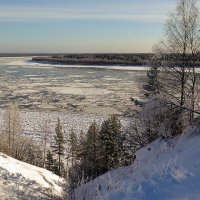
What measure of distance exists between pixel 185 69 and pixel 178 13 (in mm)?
2059

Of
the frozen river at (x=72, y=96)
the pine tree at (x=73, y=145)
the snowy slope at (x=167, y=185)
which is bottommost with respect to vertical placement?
the pine tree at (x=73, y=145)

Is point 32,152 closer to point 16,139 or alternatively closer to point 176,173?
point 16,139

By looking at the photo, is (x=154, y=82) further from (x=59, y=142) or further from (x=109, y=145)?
(x=59, y=142)

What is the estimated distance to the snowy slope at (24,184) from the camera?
946 centimetres

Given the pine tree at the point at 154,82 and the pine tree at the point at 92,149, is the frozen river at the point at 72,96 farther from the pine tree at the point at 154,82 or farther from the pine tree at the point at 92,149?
the pine tree at the point at 154,82

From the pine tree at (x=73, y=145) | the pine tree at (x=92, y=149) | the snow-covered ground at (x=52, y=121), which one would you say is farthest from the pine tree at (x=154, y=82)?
the snow-covered ground at (x=52, y=121)

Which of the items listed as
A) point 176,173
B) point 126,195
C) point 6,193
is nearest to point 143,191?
point 126,195

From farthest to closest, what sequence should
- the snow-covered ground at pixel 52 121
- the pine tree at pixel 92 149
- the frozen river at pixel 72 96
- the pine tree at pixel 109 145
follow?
the frozen river at pixel 72 96
the snow-covered ground at pixel 52 121
the pine tree at pixel 92 149
the pine tree at pixel 109 145

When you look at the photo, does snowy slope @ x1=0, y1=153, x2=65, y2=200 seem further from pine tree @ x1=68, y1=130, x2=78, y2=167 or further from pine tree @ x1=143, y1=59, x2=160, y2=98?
pine tree @ x1=68, y1=130, x2=78, y2=167

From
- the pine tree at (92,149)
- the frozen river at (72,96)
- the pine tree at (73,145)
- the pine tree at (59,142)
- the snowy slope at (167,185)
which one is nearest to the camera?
the snowy slope at (167,185)

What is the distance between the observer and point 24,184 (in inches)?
410

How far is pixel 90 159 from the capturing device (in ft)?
97.3

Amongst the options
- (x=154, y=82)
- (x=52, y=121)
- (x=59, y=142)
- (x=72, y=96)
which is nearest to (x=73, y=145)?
(x=59, y=142)

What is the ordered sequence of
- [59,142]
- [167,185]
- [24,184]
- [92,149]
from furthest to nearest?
[59,142] → [92,149] → [24,184] → [167,185]
